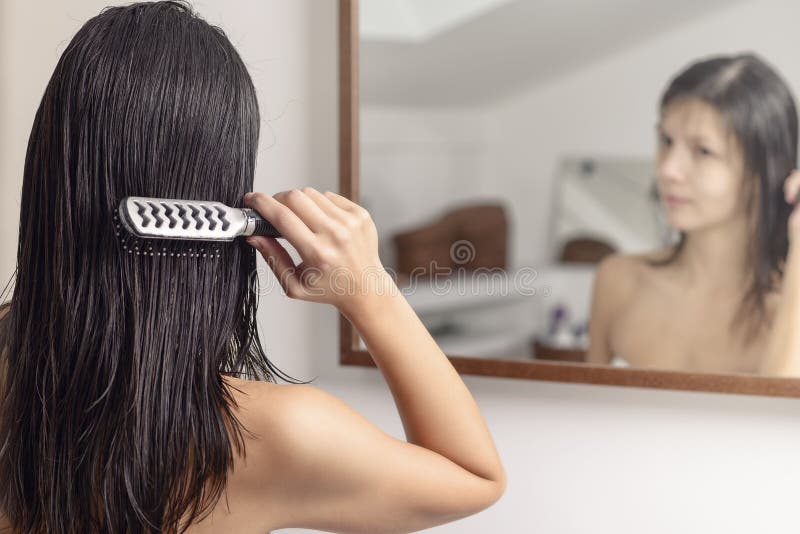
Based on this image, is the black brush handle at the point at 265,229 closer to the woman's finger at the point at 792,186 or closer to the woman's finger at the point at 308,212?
the woman's finger at the point at 308,212

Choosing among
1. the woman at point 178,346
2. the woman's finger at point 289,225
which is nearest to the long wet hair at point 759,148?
the woman at point 178,346

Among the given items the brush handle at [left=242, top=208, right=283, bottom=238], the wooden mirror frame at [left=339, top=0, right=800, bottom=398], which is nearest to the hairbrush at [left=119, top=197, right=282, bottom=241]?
the brush handle at [left=242, top=208, right=283, bottom=238]

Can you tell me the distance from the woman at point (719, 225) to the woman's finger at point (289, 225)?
42 centimetres

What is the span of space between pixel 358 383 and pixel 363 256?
39 centimetres

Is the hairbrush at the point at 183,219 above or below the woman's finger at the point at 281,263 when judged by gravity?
above

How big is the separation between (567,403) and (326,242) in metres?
0.40

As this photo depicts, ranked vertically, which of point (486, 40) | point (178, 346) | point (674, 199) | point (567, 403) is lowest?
point (567, 403)

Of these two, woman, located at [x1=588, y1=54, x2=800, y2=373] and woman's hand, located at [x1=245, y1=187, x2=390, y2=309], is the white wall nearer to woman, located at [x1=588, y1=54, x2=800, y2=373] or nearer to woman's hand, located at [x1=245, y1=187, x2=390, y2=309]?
woman, located at [x1=588, y1=54, x2=800, y2=373]

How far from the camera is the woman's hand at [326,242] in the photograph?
0.59 meters

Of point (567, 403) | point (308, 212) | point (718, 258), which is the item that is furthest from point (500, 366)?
point (308, 212)

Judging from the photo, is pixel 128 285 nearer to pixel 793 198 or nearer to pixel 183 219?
pixel 183 219

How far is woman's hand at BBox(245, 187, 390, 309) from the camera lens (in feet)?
1.95

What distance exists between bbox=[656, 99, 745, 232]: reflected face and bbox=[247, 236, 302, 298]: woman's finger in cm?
46

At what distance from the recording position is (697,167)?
85cm
